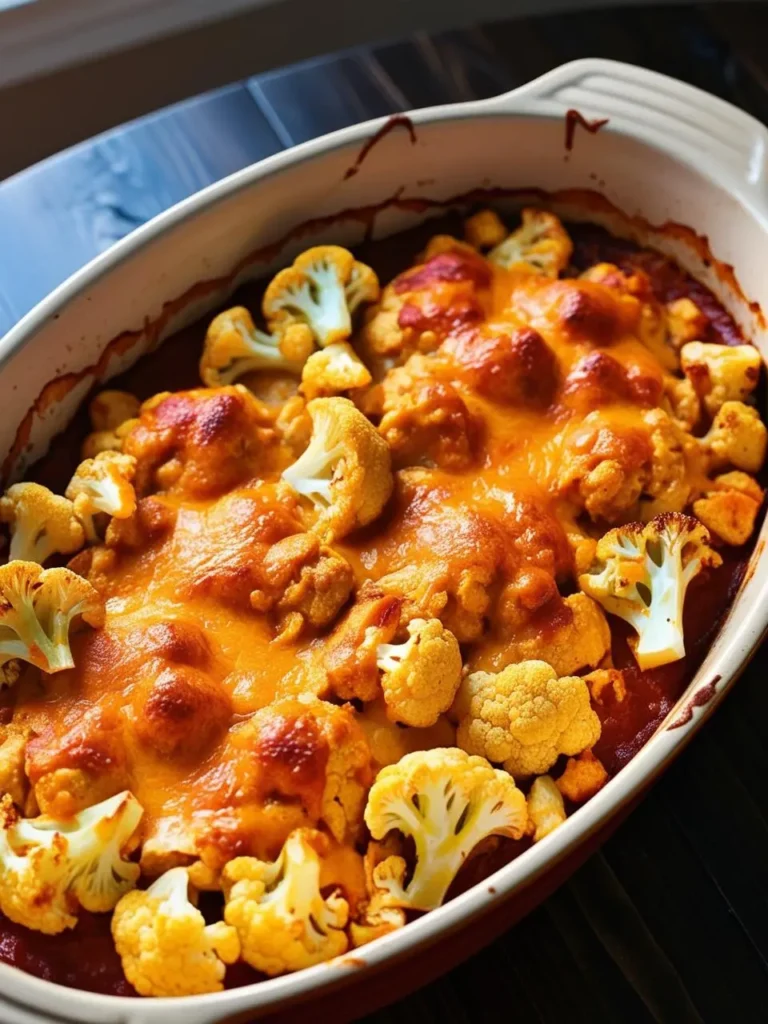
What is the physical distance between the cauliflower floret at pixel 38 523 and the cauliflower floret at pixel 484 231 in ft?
3.40

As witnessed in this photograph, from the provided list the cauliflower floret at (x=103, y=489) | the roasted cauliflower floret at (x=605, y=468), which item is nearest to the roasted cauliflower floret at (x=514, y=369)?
the roasted cauliflower floret at (x=605, y=468)

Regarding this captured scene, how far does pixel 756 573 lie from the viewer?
6.29ft

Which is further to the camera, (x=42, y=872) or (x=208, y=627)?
(x=208, y=627)

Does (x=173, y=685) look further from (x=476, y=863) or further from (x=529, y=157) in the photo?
(x=529, y=157)

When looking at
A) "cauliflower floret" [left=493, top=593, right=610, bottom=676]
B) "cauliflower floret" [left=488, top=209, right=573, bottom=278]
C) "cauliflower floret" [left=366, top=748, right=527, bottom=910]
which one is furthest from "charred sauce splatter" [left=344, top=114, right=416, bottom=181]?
"cauliflower floret" [left=366, top=748, right=527, bottom=910]

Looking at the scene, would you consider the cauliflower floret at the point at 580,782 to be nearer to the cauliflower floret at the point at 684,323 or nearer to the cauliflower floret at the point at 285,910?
the cauliflower floret at the point at 285,910

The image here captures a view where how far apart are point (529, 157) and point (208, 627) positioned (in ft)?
4.09

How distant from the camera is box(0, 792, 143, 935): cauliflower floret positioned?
1524mm

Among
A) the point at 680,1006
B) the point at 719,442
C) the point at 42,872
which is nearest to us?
the point at 42,872

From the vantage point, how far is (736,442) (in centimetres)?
209

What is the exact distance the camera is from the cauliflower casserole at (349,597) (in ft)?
5.14

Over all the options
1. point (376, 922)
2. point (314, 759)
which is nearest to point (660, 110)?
point (314, 759)

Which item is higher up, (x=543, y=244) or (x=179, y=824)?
(x=543, y=244)

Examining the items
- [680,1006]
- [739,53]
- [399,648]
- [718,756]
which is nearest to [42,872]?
[399,648]
